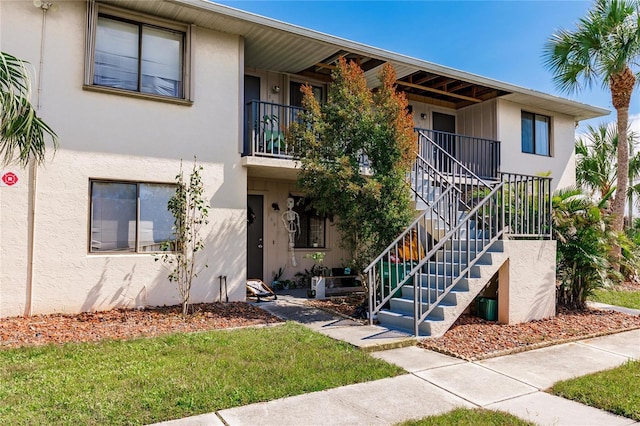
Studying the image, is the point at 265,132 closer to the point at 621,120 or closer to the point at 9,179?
the point at 9,179

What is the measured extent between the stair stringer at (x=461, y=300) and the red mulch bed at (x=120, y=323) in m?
2.58

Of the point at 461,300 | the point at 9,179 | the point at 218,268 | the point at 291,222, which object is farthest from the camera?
the point at 291,222

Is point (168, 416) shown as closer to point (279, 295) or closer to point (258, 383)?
point (258, 383)

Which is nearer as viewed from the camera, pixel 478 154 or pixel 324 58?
pixel 324 58

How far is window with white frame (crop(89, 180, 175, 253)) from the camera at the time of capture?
7754mm

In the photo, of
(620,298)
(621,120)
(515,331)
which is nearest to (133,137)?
(515,331)

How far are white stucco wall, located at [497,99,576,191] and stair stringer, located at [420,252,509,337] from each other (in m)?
7.00

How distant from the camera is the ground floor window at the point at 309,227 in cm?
1177

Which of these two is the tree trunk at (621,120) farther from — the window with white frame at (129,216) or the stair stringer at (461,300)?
the window with white frame at (129,216)

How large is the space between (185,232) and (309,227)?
180 inches

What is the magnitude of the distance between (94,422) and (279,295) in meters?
6.64

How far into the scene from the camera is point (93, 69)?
25.5ft

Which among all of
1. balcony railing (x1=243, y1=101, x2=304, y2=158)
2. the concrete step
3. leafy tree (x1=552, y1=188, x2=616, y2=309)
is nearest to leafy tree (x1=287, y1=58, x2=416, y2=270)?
the concrete step

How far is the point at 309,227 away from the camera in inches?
472
